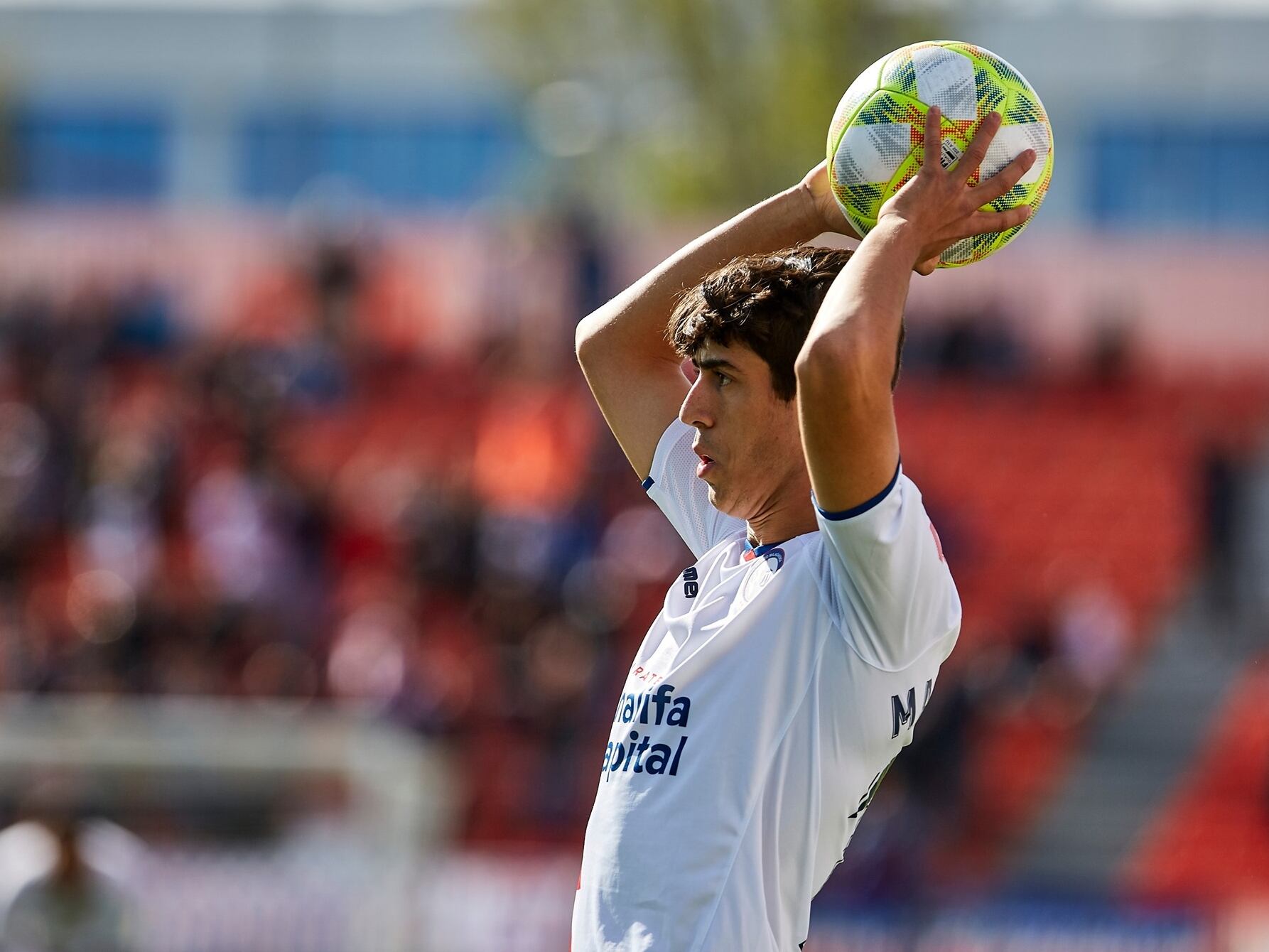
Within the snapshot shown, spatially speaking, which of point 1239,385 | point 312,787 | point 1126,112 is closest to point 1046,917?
point 312,787

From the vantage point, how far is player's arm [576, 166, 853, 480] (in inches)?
142

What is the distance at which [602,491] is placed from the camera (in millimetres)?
15125

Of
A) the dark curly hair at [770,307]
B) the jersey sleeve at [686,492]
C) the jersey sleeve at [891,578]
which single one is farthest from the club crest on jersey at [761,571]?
the jersey sleeve at [686,492]

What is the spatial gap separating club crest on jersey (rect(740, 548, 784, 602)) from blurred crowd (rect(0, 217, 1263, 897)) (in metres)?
9.70

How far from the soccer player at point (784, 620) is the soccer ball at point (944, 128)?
0.24 ft

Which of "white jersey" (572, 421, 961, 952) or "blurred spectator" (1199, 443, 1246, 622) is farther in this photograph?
"blurred spectator" (1199, 443, 1246, 622)

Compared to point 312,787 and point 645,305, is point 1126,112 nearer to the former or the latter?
point 312,787

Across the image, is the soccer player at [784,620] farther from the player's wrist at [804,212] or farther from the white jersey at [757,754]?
the player's wrist at [804,212]

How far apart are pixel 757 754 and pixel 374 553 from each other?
12816 mm

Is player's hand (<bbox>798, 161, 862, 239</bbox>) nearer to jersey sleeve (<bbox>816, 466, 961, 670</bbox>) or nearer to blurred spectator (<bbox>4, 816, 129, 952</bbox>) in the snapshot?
jersey sleeve (<bbox>816, 466, 961, 670</bbox>)

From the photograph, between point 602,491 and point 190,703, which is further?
point 602,491

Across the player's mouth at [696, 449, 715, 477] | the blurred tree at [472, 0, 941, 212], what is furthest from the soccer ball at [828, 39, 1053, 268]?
the blurred tree at [472, 0, 941, 212]

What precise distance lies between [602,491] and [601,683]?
1.96 m

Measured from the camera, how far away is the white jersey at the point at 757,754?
9.77ft
